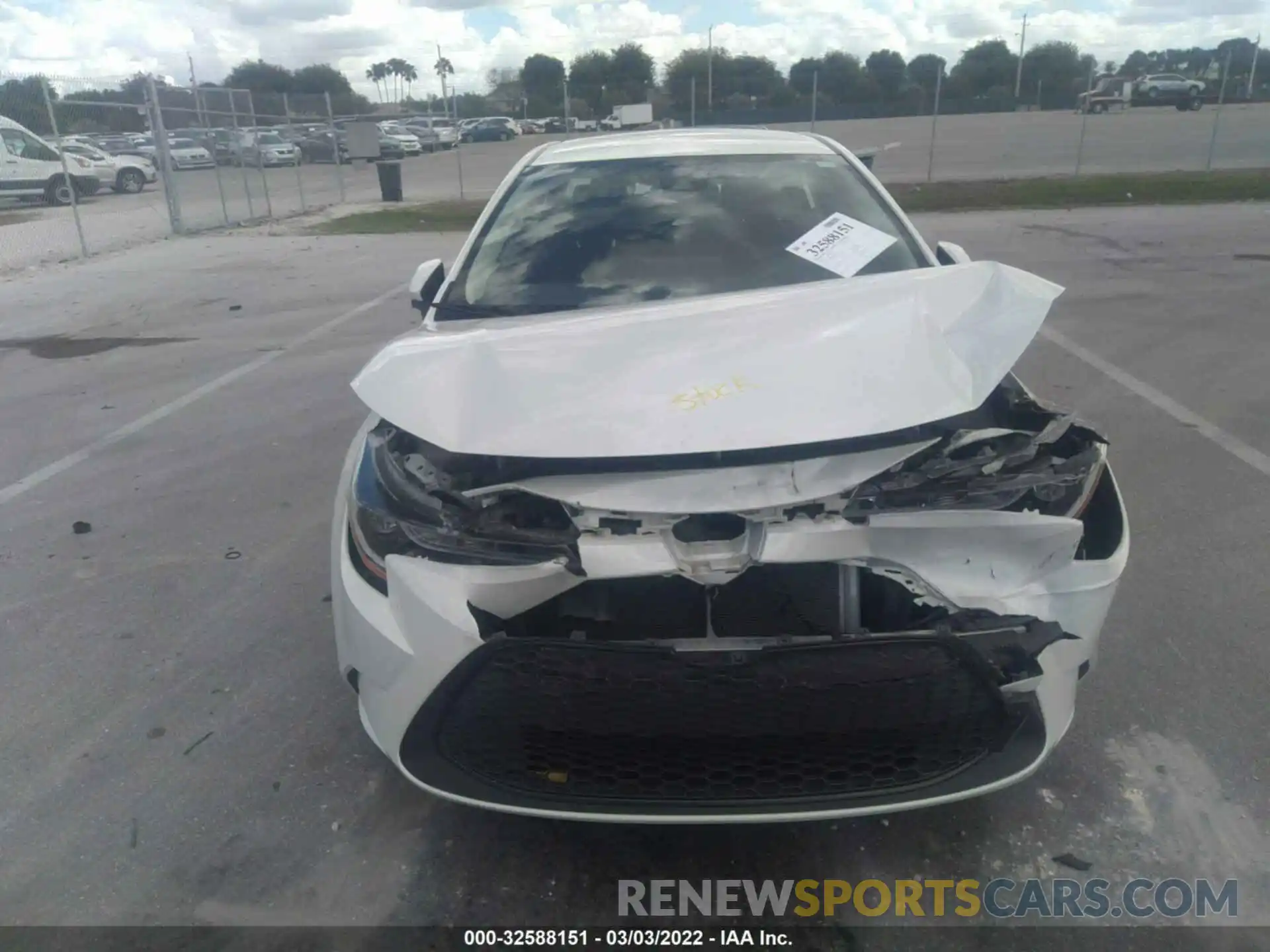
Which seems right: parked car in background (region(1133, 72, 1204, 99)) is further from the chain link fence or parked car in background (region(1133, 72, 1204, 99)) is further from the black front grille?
the black front grille

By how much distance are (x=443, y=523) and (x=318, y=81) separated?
86215 millimetres

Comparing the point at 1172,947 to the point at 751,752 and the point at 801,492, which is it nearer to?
the point at 751,752

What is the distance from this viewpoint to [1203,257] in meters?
10.5

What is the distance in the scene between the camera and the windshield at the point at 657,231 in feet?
11.3

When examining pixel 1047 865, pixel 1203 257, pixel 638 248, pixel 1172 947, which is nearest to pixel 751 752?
pixel 1047 865

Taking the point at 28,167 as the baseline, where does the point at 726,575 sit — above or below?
below

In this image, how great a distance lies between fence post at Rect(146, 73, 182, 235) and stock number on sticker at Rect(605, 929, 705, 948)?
17098mm

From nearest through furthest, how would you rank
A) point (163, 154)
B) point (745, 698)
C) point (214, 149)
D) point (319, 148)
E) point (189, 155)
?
point (745, 698) → point (163, 154) → point (214, 149) → point (189, 155) → point (319, 148)

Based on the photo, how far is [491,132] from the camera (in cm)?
4594

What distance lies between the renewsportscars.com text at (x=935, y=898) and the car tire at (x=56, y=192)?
22.5 meters

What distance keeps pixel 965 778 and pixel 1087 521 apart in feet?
2.41

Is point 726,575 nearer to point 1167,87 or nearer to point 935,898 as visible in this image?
point 935,898

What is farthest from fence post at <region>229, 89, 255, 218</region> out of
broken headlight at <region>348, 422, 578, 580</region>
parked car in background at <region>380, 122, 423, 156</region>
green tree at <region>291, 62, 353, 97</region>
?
green tree at <region>291, 62, 353, 97</region>

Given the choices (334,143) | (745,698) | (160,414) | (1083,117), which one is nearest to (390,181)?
(334,143)
